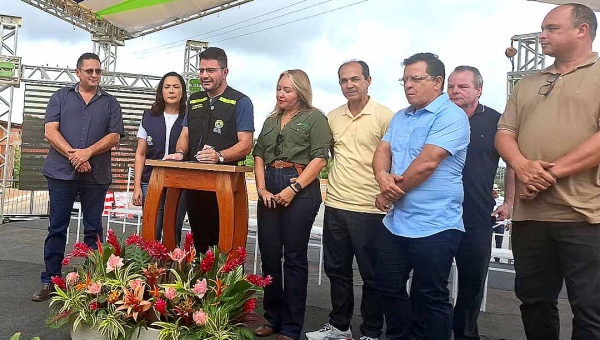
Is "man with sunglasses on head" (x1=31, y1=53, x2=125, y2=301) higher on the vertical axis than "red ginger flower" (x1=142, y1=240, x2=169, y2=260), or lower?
higher

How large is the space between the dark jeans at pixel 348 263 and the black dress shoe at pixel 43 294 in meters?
1.92

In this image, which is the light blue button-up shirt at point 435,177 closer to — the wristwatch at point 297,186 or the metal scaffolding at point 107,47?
the wristwatch at point 297,186

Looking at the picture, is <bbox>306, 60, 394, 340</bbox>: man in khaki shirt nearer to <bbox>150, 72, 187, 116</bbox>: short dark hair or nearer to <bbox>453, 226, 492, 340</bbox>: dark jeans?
<bbox>453, 226, 492, 340</bbox>: dark jeans

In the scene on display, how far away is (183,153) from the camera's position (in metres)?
2.83

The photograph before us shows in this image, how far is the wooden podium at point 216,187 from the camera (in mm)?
2359

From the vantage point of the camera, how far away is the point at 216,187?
7.80 feet

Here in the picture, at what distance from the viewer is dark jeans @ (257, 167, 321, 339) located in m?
2.60

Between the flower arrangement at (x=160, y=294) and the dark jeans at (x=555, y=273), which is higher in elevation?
the dark jeans at (x=555, y=273)

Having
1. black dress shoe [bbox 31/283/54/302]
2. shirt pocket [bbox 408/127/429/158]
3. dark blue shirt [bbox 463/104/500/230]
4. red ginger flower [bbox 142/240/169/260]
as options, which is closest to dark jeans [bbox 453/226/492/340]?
dark blue shirt [bbox 463/104/500/230]

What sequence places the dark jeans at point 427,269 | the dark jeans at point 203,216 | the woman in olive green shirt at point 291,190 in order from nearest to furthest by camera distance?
the dark jeans at point 427,269
the woman in olive green shirt at point 291,190
the dark jeans at point 203,216

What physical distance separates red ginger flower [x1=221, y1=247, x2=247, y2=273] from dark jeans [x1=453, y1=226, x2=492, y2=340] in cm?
120

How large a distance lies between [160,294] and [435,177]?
4.30 feet

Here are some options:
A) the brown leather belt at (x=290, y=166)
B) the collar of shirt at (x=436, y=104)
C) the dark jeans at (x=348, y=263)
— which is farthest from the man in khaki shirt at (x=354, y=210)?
the collar of shirt at (x=436, y=104)

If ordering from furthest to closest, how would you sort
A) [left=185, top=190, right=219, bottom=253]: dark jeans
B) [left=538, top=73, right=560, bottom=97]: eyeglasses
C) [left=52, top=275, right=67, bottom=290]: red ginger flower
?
[left=185, top=190, right=219, bottom=253]: dark jeans
[left=52, top=275, right=67, bottom=290]: red ginger flower
[left=538, top=73, right=560, bottom=97]: eyeglasses
